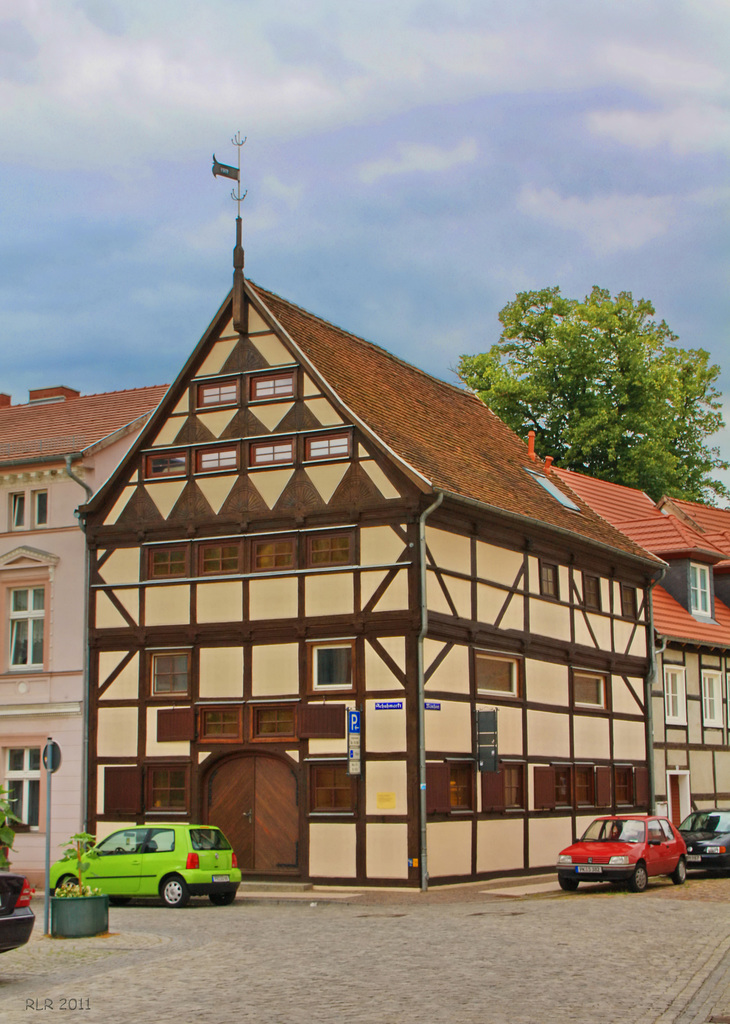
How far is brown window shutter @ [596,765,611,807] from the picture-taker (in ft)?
108

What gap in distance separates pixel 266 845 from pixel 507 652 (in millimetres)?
6562

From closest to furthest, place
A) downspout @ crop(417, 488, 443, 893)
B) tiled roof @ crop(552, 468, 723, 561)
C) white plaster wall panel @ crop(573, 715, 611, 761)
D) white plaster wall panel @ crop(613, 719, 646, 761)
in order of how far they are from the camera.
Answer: downspout @ crop(417, 488, 443, 893), white plaster wall panel @ crop(573, 715, 611, 761), white plaster wall panel @ crop(613, 719, 646, 761), tiled roof @ crop(552, 468, 723, 561)

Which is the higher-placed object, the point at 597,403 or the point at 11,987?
the point at 597,403

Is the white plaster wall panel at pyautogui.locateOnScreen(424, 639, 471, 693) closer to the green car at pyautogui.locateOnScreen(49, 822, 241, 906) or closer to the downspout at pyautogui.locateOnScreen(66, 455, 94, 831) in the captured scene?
the green car at pyautogui.locateOnScreen(49, 822, 241, 906)

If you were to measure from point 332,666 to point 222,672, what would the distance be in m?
2.57

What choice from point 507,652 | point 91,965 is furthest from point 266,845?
point 91,965

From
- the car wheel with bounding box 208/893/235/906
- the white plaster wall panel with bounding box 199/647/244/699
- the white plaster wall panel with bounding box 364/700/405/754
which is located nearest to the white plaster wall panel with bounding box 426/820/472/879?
the white plaster wall panel with bounding box 364/700/405/754

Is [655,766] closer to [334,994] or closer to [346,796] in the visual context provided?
[346,796]

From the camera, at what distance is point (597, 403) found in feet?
164

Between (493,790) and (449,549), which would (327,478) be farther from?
(493,790)

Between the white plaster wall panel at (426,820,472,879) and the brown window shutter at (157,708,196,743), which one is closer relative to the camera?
the white plaster wall panel at (426,820,472,879)

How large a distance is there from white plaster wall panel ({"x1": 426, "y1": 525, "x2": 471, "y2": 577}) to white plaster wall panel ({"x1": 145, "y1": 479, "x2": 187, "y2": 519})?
6.05 meters

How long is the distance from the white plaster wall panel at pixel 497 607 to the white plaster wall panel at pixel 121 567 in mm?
7460

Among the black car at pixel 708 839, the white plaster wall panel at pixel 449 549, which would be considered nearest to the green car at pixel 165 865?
the white plaster wall panel at pixel 449 549
